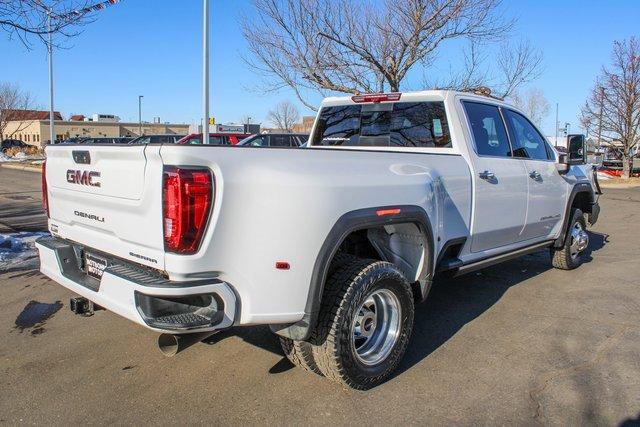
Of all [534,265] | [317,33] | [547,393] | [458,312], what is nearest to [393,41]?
[317,33]

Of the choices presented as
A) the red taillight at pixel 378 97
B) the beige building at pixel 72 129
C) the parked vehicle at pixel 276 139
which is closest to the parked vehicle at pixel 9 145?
the beige building at pixel 72 129

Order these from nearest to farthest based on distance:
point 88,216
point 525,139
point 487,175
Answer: point 88,216 < point 487,175 < point 525,139

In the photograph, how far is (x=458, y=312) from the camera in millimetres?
5035

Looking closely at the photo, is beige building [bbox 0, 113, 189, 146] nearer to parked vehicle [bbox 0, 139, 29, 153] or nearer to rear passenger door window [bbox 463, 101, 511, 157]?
parked vehicle [bbox 0, 139, 29, 153]

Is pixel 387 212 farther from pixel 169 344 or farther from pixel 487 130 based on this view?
pixel 487 130

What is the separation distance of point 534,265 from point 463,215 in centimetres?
337

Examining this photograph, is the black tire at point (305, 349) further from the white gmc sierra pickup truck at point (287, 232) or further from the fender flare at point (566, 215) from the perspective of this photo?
the fender flare at point (566, 215)

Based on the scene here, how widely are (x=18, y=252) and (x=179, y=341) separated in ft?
17.2

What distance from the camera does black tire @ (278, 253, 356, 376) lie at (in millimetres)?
3297

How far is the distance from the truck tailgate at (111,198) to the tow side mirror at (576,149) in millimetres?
4736

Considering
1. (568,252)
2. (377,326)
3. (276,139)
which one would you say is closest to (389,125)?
(377,326)

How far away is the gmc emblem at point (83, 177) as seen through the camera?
3.22 m

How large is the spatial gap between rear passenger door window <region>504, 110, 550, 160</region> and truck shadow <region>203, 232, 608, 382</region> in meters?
1.49

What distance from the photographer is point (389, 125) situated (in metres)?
5.02
